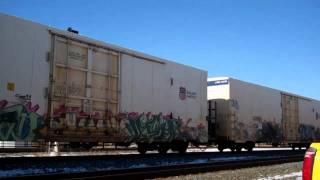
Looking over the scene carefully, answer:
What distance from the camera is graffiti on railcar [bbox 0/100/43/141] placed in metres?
10.9

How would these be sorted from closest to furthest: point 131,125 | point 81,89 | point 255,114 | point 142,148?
point 81,89 → point 131,125 → point 142,148 → point 255,114

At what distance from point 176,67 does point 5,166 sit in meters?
9.09

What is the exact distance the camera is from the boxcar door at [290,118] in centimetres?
2635

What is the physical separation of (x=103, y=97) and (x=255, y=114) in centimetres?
1225

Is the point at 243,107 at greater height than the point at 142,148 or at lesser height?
greater

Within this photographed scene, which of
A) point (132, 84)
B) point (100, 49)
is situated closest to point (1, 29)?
point (100, 49)

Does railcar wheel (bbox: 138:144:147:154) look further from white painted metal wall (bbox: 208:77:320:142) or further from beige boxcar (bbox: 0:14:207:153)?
white painted metal wall (bbox: 208:77:320:142)

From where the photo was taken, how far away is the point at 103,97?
1380cm

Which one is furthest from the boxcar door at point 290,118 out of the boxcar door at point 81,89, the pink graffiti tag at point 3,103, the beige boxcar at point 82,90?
the pink graffiti tag at point 3,103

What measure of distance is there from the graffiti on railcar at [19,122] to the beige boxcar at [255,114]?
38.5 ft

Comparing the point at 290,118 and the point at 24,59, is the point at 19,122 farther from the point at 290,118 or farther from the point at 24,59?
the point at 290,118

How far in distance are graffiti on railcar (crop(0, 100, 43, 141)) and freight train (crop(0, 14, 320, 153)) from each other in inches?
1.1

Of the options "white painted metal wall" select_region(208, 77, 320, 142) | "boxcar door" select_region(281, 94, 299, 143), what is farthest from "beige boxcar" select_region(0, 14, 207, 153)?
"boxcar door" select_region(281, 94, 299, 143)

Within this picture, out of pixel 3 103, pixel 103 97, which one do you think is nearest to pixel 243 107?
pixel 103 97
